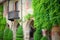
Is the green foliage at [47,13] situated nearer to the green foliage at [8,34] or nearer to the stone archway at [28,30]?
the stone archway at [28,30]

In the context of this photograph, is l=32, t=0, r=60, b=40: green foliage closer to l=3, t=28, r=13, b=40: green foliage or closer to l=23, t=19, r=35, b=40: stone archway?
l=23, t=19, r=35, b=40: stone archway

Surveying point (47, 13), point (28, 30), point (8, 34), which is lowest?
point (8, 34)

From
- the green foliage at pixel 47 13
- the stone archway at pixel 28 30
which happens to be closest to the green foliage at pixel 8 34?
the stone archway at pixel 28 30

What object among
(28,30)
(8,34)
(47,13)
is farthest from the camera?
(8,34)

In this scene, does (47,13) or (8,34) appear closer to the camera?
(47,13)

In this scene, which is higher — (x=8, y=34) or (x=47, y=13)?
(x=47, y=13)

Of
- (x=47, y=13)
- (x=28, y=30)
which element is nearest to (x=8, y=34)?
(x=28, y=30)

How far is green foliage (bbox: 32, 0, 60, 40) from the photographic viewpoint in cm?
1595

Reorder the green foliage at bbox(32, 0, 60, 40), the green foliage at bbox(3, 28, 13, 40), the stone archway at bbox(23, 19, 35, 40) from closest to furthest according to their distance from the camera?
the green foliage at bbox(32, 0, 60, 40) < the stone archway at bbox(23, 19, 35, 40) < the green foliage at bbox(3, 28, 13, 40)

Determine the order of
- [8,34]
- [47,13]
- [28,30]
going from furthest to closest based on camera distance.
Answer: [8,34] → [28,30] → [47,13]

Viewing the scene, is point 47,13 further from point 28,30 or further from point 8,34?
point 8,34

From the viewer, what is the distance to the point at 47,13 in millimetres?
16750

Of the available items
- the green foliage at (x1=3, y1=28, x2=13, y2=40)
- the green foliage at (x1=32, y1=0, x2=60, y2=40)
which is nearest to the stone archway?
the green foliage at (x1=3, y1=28, x2=13, y2=40)

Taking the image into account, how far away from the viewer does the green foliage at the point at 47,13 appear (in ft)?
52.3
